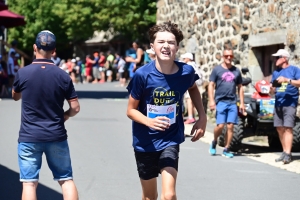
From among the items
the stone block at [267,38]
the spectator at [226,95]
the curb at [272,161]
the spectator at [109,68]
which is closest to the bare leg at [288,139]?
the curb at [272,161]

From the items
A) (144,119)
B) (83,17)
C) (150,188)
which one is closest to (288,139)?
(150,188)

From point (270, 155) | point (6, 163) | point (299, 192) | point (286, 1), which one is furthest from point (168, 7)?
point (299, 192)

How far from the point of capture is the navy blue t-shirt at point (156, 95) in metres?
6.35

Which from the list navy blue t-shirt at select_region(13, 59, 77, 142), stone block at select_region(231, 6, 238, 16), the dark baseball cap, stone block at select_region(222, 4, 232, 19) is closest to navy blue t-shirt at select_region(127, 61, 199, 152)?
navy blue t-shirt at select_region(13, 59, 77, 142)

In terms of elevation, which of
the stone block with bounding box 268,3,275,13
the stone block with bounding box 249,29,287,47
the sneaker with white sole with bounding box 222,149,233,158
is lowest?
the sneaker with white sole with bounding box 222,149,233,158

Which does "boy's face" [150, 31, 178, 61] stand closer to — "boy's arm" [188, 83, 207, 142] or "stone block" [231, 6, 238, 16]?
"boy's arm" [188, 83, 207, 142]

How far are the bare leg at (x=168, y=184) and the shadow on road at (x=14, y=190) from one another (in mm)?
2518

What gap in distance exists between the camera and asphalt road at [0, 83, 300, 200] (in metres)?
8.80

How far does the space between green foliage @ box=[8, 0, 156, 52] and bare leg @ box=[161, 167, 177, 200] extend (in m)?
34.8

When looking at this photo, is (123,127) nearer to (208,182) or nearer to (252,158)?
(252,158)

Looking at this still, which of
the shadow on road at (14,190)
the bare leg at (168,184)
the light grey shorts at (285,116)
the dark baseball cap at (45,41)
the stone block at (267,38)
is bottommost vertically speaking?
the shadow on road at (14,190)

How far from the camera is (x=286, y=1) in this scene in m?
14.1

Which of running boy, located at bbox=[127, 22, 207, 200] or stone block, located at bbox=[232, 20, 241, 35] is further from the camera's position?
stone block, located at bbox=[232, 20, 241, 35]

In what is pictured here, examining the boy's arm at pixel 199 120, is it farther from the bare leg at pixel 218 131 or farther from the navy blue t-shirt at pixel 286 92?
the bare leg at pixel 218 131
